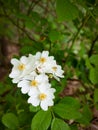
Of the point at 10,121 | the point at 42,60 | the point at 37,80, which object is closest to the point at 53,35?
the point at 42,60

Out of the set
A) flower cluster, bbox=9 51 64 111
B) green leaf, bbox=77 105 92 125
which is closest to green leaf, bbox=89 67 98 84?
green leaf, bbox=77 105 92 125

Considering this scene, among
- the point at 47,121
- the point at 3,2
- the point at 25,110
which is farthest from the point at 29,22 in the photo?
the point at 47,121

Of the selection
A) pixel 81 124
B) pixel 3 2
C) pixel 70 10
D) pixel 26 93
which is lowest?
pixel 81 124

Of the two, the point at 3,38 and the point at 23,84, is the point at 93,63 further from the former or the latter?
the point at 3,38

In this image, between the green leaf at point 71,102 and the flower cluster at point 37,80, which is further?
the green leaf at point 71,102

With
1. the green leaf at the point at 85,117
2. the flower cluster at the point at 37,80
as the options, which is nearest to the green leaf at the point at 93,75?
the green leaf at the point at 85,117

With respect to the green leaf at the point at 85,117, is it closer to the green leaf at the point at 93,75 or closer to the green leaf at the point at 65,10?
the green leaf at the point at 93,75

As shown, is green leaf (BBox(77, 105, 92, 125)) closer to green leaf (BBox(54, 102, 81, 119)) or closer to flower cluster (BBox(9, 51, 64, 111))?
green leaf (BBox(54, 102, 81, 119))
